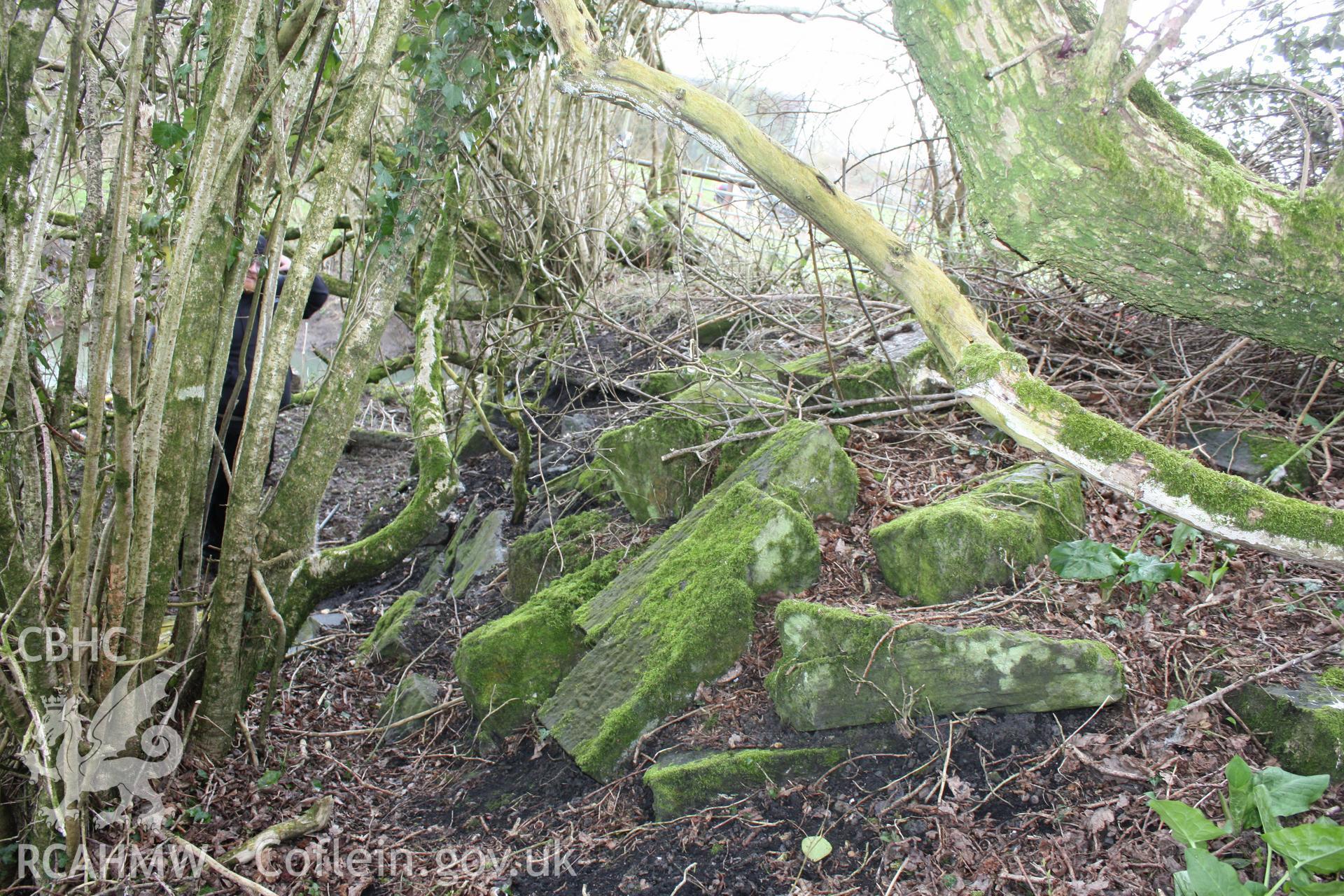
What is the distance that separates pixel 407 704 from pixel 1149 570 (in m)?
3.31

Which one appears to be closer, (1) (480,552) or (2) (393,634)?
(2) (393,634)

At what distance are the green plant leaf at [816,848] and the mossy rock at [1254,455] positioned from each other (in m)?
2.59

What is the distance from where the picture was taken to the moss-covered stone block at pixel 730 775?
9.29 ft

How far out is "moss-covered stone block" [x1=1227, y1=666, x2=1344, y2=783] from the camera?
2381mm

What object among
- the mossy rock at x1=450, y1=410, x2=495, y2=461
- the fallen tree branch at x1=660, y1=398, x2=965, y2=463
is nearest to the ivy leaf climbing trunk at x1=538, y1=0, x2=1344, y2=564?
the fallen tree branch at x1=660, y1=398, x2=965, y2=463

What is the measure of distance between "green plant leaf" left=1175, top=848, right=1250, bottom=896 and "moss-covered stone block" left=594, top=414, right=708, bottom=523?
9.33ft

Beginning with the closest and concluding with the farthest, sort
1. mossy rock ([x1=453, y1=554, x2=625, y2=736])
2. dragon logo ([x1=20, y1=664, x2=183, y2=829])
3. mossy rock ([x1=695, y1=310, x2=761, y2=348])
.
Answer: dragon logo ([x1=20, y1=664, x2=183, y2=829])
mossy rock ([x1=453, y1=554, x2=625, y2=736])
mossy rock ([x1=695, y1=310, x2=761, y2=348])

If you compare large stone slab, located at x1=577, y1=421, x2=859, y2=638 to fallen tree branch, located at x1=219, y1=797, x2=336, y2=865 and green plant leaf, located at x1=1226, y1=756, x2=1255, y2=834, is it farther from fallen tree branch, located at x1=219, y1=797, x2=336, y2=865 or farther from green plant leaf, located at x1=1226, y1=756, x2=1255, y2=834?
green plant leaf, located at x1=1226, y1=756, x2=1255, y2=834

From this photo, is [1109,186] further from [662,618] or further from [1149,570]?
[662,618]

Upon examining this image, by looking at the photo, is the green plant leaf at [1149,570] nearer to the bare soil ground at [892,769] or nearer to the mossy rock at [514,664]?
the bare soil ground at [892,769]

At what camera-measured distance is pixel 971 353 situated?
Answer: 8.55 ft

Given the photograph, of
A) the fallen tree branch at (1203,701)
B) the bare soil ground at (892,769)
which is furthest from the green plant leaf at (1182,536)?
the fallen tree branch at (1203,701)

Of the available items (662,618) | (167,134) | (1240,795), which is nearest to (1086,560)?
(1240,795)

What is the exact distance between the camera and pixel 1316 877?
85.5 inches
